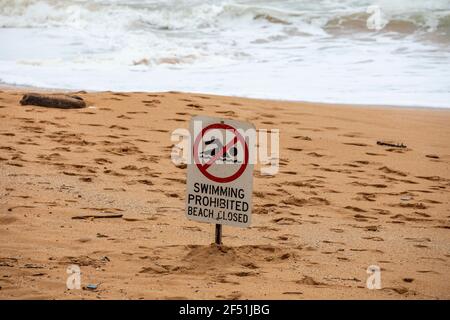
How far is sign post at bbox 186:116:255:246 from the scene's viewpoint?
16.6 ft

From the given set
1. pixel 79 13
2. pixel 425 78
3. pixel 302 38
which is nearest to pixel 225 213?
pixel 425 78

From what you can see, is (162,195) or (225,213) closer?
(225,213)

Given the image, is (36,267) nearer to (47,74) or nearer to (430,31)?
(47,74)

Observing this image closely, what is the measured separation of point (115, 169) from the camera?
759 cm

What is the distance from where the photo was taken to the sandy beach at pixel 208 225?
486cm

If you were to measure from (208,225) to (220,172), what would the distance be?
115cm

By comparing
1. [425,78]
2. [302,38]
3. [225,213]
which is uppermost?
[302,38]

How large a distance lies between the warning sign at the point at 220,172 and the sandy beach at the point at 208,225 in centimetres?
30

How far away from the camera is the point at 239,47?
1898cm

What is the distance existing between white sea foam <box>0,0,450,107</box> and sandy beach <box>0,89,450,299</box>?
3153 millimetres

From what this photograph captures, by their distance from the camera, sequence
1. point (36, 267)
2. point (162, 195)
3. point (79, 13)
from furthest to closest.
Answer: point (79, 13), point (162, 195), point (36, 267)

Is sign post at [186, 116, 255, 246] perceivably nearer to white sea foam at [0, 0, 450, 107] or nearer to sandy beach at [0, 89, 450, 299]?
sandy beach at [0, 89, 450, 299]

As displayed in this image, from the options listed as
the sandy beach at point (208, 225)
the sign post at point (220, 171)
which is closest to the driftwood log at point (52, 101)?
the sandy beach at point (208, 225)
